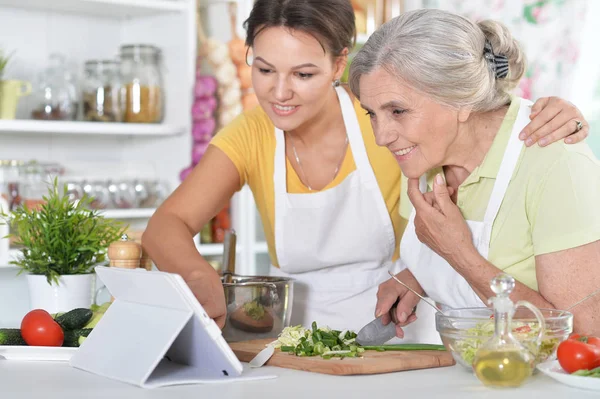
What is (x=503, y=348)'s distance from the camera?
1.31 meters

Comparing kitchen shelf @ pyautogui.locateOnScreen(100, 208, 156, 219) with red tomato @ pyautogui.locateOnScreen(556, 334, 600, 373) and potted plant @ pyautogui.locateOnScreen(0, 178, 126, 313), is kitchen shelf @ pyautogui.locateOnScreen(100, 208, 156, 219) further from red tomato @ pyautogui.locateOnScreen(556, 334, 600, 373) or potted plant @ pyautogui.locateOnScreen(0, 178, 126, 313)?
red tomato @ pyautogui.locateOnScreen(556, 334, 600, 373)

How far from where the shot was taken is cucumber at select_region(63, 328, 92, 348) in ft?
5.57

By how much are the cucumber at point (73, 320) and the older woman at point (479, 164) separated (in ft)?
2.10

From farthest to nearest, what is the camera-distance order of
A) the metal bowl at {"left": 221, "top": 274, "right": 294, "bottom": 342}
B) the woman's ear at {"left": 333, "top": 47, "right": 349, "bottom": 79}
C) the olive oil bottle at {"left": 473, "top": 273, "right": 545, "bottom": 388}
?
the woman's ear at {"left": 333, "top": 47, "right": 349, "bottom": 79}, the metal bowl at {"left": 221, "top": 274, "right": 294, "bottom": 342}, the olive oil bottle at {"left": 473, "top": 273, "right": 545, "bottom": 388}

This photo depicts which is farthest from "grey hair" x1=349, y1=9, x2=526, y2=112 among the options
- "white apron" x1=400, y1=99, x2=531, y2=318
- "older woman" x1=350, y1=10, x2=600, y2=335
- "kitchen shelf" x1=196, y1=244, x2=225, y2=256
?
"kitchen shelf" x1=196, y1=244, x2=225, y2=256

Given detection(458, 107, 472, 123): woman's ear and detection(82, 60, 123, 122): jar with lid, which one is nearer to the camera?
detection(458, 107, 472, 123): woman's ear

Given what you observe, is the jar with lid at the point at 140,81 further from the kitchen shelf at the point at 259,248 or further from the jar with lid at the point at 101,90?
the kitchen shelf at the point at 259,248

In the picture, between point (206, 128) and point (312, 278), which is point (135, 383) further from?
point (206, 128)

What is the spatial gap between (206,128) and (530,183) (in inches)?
71.2

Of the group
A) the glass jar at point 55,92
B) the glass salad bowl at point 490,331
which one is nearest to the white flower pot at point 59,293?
the glass salad bowl at point 490,331

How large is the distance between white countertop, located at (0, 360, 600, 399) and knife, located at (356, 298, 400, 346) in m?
0.19

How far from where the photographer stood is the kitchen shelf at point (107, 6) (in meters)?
3.21

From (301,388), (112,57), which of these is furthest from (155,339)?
(112,57)

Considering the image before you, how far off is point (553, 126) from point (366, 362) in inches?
24.3
